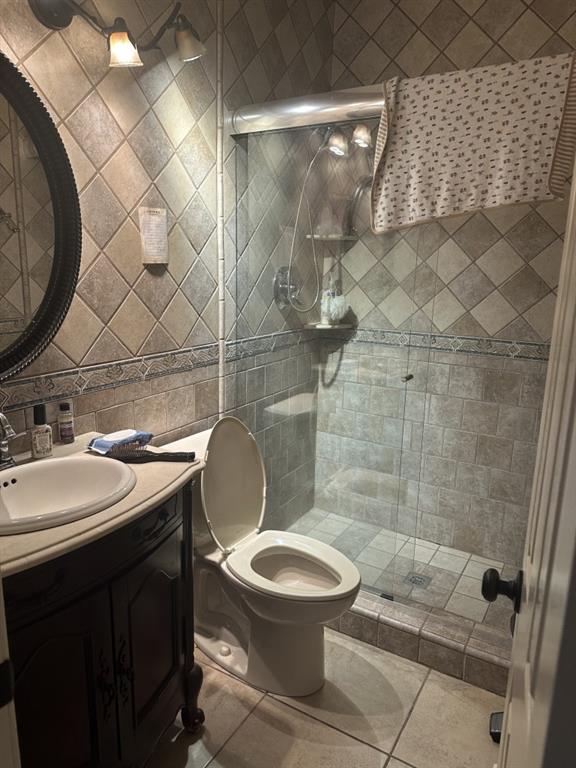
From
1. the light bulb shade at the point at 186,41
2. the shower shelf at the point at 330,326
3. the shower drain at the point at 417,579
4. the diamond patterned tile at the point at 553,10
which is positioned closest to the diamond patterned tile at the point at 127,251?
the light bulb shade at the point at 186,41

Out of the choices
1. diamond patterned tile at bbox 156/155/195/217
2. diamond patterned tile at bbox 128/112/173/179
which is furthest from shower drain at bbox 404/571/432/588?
diamond patterned tile at bbox 128/112/173/179

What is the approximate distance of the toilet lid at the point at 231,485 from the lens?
190cm

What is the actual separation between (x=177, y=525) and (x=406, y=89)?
1575mm

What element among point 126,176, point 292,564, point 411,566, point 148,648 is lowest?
point 411,566

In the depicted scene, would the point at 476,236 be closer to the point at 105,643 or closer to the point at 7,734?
the point at 105,643

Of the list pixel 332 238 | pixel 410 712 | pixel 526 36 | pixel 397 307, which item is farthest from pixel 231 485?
pixel 526 36

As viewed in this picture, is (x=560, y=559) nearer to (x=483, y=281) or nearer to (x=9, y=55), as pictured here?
(x=9, y=55)

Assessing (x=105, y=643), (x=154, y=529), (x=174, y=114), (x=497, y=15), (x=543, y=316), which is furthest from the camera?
(x=543, y=316)

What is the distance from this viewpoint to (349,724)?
1.77m

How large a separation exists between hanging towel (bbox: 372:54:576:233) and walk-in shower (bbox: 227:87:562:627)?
→ 0.52m

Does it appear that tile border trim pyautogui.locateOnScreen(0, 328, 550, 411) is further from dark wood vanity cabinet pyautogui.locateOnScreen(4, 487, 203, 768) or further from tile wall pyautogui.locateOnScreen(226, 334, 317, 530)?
dark wood vanity cabinet pyautogui.locateOnScreen(4, 487, 203, 768)

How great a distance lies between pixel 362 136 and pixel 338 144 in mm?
148

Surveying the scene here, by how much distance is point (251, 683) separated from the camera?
1.92m

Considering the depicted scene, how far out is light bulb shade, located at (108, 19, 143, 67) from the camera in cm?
155
